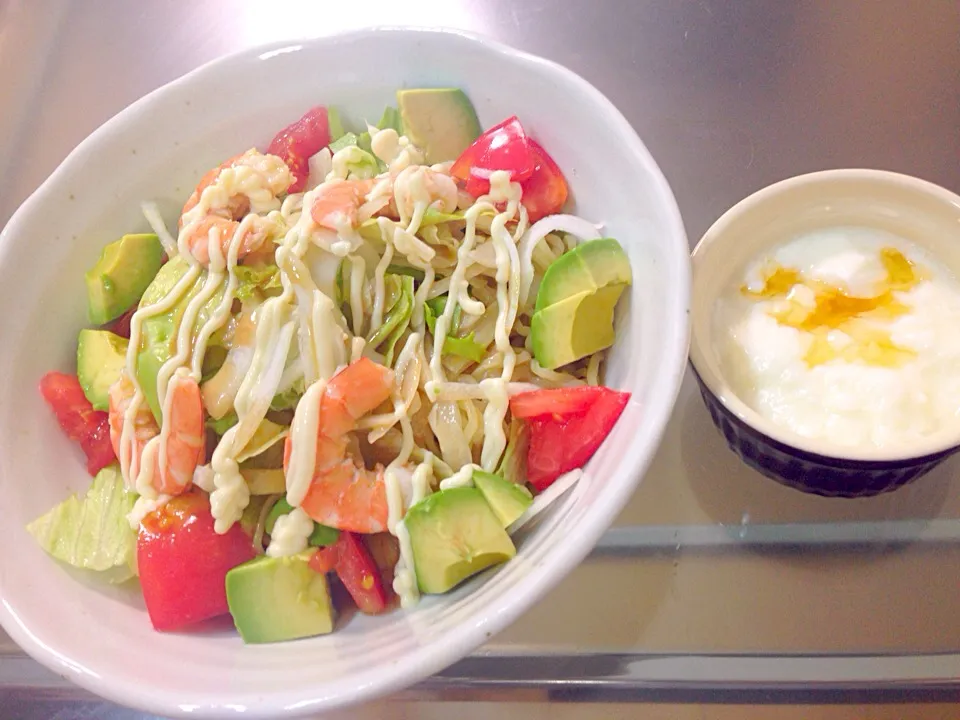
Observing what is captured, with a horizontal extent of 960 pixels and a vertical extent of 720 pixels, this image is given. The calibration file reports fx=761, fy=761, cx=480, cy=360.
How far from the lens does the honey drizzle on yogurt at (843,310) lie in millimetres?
1079

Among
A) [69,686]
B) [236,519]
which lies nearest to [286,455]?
[236,519]

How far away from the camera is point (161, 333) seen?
1047 millimetres

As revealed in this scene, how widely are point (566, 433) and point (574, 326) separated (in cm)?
14

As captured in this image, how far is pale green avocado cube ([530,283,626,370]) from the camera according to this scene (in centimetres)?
102

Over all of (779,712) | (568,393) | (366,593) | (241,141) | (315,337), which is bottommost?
(779,712)

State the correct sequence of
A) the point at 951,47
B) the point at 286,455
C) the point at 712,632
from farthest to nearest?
the point at 951,47
the point at 712,632
the point at 286,455

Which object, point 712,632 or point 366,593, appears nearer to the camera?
point 366,593

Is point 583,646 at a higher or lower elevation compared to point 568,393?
lower

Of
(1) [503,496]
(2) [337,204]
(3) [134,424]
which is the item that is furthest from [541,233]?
(3) [134,424]

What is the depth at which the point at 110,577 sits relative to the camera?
40.6 inches

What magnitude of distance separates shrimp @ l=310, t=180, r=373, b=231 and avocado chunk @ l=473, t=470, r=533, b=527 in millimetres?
387

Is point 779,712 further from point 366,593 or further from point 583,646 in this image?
point 366,593

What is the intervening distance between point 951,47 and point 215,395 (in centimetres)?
168

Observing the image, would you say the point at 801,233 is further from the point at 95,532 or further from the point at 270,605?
the point at 95,532
